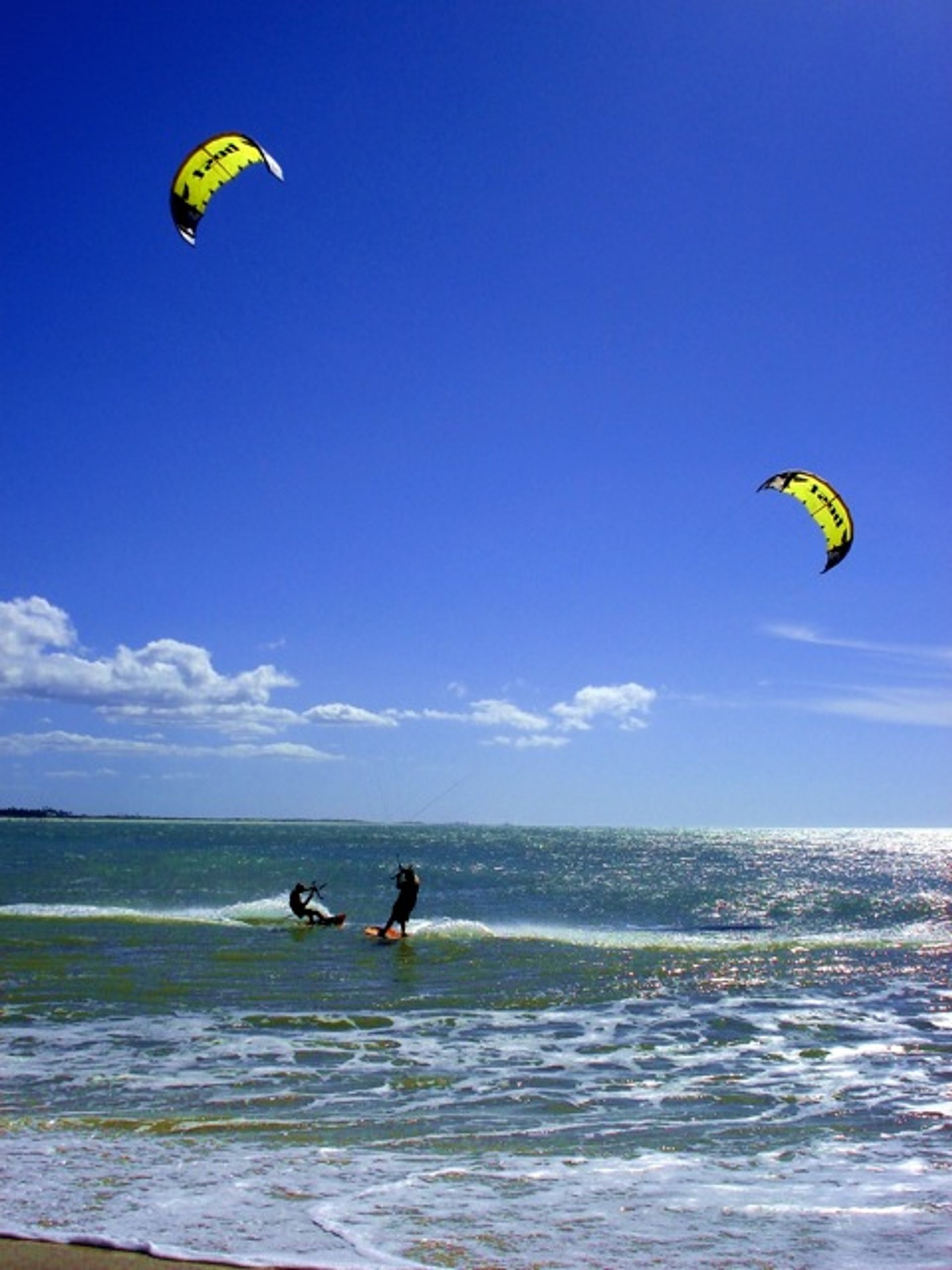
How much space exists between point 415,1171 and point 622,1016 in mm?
6625

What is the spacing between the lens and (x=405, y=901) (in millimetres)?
21234

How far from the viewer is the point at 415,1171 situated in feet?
18.5

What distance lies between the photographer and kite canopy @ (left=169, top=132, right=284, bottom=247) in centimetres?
1324

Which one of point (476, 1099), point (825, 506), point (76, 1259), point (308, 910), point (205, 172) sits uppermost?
point (205, 172)

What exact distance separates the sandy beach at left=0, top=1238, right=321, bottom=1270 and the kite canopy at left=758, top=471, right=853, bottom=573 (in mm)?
17073

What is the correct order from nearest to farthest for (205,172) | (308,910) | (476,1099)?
(476,1099) → (205,172) → (308,910)

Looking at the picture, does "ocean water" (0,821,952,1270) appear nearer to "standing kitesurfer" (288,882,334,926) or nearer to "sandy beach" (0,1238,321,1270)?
"sandy beach" (0,1238,321,1270)

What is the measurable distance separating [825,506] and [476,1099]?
1432cm

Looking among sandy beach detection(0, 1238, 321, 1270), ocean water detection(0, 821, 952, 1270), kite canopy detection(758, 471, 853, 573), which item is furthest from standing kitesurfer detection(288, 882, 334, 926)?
sandy beach detection(0, 1238, 321, 1270)

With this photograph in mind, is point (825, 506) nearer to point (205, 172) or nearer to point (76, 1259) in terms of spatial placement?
point (205, 172)

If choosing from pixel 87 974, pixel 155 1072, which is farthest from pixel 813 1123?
pixel 87 974

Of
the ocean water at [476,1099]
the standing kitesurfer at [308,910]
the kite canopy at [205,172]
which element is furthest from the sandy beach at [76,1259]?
the standing kitesurfer at [308,910]

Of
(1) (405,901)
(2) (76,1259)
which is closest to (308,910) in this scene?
(1) (405,901)

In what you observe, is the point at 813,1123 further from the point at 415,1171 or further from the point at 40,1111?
the point at 40,1111
